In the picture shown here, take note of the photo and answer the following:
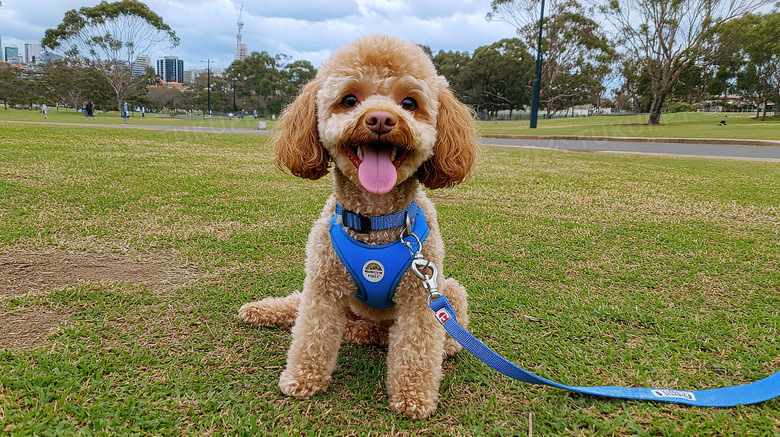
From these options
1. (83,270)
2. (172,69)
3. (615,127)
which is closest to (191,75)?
(172,69)

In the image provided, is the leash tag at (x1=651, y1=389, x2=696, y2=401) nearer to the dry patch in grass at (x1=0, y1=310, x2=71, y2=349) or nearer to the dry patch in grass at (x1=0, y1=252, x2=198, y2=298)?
the dry patch in grass at (x1=0, y1=252, x2=198, y2=298)

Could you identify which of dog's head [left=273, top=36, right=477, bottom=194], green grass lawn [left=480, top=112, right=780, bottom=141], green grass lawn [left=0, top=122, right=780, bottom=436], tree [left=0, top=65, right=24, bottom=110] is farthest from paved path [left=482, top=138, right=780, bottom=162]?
tree [left=0, top=65, right=24, bottom=110]

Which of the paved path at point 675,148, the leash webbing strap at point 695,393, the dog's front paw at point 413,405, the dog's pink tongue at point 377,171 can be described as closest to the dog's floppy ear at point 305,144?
the dog's pink tongue at point 377,171

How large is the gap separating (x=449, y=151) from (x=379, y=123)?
483mm

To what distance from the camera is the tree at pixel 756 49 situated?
25.6 metres

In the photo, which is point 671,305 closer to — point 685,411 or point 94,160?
point 685,411

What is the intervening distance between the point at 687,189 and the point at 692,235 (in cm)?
300

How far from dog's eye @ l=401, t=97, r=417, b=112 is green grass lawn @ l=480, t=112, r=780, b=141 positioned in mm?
17057

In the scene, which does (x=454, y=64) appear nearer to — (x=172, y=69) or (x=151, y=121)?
(x=151, y=121)

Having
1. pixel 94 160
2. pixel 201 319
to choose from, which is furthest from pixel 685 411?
pixel 94 160

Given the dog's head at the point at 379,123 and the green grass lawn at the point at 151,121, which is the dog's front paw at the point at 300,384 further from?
the green grass lawn at the point at 151,121

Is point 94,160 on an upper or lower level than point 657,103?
lower

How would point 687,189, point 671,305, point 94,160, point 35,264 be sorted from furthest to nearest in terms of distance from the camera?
point 94,160, point 687,189, point 35,264, point 671,305

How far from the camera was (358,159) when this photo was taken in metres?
1.69
